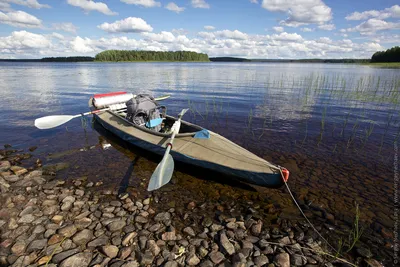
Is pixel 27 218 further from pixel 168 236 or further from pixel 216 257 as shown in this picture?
pixel 216 257

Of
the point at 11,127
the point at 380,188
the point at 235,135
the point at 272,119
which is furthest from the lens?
the point at 272,119

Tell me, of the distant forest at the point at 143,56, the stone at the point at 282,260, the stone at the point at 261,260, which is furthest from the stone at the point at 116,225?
the distant forest at the point at 143,56

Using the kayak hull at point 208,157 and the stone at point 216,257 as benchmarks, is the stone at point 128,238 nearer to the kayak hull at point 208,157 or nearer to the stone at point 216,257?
the stone at point 216,257

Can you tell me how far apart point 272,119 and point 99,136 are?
426 inches

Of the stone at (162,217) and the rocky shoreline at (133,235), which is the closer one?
the rocky shoreline at (133,235)

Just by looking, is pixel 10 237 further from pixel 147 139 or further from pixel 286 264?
pixel 286 264

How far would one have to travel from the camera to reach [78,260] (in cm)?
411

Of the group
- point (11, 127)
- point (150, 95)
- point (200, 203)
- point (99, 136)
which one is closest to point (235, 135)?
point (150, 95)

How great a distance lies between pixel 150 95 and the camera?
32.9 ft

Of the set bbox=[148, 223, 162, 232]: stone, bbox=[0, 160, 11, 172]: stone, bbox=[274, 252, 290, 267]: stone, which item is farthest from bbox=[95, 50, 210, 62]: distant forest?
bbox=[274, 252, 290, 267]: stone

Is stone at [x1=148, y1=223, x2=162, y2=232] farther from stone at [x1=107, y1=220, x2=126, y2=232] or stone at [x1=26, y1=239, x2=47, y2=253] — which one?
stone at [x1=26, y1=239, x2=47, y2=253]

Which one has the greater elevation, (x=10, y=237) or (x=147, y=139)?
(x=147, y=139)

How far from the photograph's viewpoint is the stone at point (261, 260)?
4.23m

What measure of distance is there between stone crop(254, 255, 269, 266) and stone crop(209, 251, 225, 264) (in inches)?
25.9
